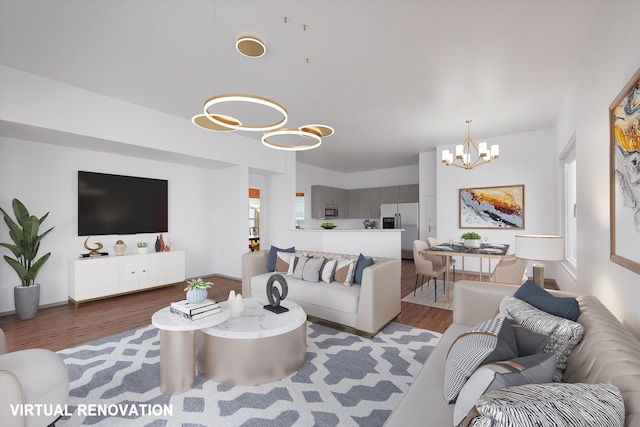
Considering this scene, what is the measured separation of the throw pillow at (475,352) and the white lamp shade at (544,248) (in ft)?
3.99

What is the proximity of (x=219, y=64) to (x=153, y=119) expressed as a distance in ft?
6.27

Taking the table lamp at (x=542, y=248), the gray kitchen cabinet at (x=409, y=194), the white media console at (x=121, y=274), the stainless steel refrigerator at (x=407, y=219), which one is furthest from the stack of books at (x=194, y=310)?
the gray kitchen cabinet at (x=409, y=194)

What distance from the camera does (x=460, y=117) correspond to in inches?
178

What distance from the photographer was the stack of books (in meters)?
2.20


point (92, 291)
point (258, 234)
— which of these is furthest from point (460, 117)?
point (92, 291)

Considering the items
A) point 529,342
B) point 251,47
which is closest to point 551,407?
point 529,342

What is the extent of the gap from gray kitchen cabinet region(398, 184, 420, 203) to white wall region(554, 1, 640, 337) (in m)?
4.99

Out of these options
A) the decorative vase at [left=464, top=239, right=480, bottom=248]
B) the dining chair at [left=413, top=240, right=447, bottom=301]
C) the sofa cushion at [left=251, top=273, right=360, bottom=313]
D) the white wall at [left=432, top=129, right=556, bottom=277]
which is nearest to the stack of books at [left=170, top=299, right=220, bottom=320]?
the sofa cushion at [left=251, top=273, right=360, bottom=313]

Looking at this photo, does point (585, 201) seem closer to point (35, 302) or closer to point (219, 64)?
point (219, 64)

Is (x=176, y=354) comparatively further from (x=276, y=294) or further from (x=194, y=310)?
(x=276, y=294)

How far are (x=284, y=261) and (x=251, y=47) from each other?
249 cm

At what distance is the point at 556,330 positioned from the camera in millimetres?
1306

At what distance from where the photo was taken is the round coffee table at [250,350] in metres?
2.16

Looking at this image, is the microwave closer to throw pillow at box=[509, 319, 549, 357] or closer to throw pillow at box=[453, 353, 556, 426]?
throw pillow at box=[509, 319, 549, 357]
